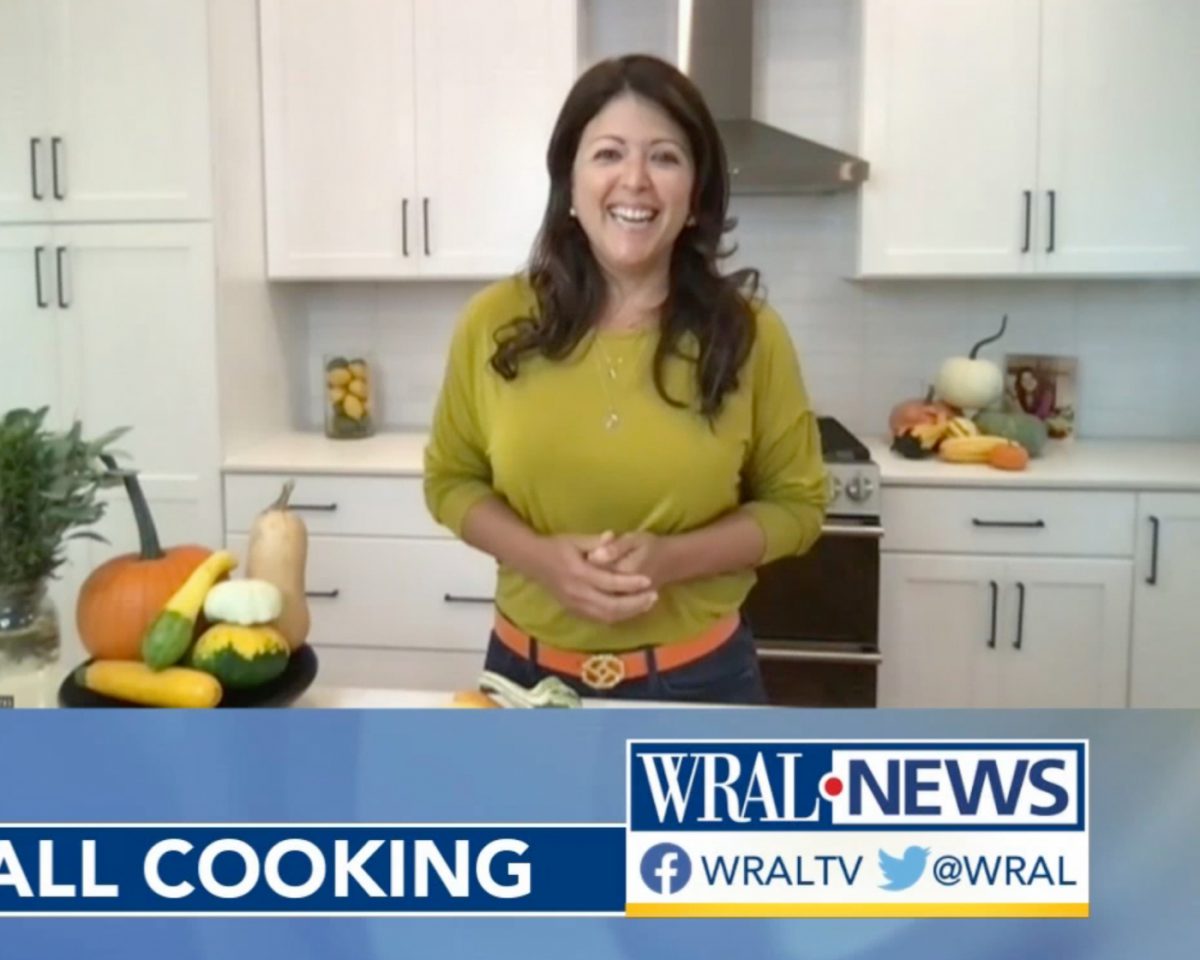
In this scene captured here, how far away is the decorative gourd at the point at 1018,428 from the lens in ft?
7.65

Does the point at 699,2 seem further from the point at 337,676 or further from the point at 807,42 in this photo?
the point at 337,676

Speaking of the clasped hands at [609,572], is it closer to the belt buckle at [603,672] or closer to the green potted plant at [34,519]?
the belt buckle at [603,672]

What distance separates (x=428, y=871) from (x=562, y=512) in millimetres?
504

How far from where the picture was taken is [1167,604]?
217 centimetres

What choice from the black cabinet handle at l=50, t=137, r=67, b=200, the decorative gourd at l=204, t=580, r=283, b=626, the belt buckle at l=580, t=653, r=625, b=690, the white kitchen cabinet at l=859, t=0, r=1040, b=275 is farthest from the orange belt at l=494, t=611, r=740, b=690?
the black cabinet handle at l=50, t=137, r=67, b=200

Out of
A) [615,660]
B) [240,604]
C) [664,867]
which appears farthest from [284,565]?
[664,867]

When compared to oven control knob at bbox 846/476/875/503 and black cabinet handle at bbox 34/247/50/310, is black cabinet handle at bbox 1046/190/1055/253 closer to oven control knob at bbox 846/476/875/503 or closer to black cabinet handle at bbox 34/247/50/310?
oven control knob at bbox 846/476/875/503

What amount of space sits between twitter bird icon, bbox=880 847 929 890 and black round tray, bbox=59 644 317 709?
18.4 inches

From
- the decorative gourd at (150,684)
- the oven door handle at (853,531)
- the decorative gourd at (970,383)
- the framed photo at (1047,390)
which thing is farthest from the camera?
the framed photo at (1047,390)

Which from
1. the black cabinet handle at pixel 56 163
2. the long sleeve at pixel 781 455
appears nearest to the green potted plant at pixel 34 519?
the long sleeve at pixel 781 455

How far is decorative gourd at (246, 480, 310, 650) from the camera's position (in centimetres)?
92

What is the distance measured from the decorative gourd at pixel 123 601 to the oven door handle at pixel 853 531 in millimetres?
1392

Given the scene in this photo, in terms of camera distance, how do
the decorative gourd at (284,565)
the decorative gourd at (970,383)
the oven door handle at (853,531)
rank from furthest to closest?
the decorative gourd at (970,383)
the oven door handle at (853,531)
the decorative gourd at (284,565)

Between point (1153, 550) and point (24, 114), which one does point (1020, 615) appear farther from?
point (24, 114)
